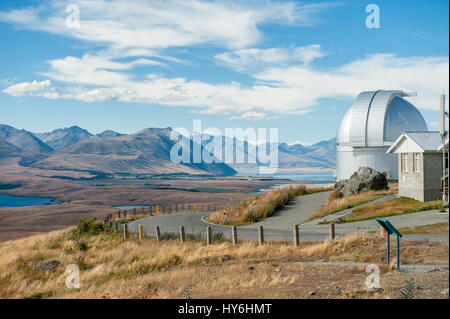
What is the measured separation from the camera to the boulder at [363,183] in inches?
1364

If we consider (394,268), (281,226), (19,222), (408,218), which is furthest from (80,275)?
(19,222)

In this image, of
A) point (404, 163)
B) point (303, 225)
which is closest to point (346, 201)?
point (404, 163)

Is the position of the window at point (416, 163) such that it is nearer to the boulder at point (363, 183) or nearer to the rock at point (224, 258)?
Answer: the boulder at point (363, 183)

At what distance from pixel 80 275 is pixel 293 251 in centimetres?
703

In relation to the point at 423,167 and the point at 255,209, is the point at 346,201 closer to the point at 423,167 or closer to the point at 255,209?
the point at 423,167

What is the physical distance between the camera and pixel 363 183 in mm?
34781

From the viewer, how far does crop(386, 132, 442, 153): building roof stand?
2803 centimetres

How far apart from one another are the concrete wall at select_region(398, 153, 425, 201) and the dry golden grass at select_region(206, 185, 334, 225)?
28.8 ft

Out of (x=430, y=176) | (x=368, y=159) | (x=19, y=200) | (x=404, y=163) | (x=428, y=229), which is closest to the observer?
(x=428, y=229)

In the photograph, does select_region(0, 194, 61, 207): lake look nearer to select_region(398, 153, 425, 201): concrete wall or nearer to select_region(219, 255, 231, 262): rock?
select_region(398, 153, 425, 201): concrete wall

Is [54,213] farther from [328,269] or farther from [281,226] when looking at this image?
[328,269]

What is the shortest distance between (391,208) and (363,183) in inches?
330

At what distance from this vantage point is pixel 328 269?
39.5ft

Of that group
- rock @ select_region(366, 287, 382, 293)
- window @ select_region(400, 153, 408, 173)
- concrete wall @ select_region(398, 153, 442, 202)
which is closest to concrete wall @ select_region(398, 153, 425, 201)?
concrete wall @ select_region(398, 153, 442, 202)
